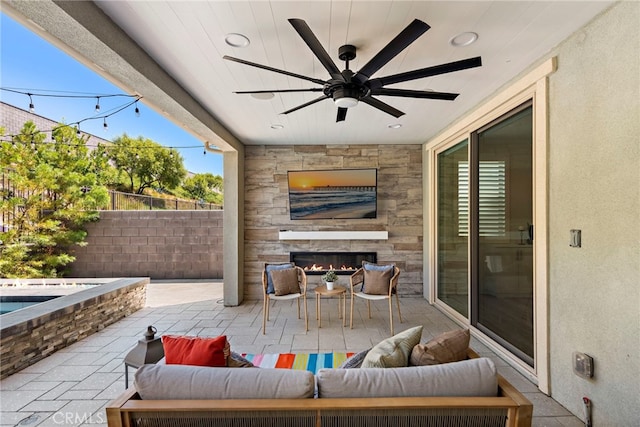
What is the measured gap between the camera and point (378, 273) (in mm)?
3773

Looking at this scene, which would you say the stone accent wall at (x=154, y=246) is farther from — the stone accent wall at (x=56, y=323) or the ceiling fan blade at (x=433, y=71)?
the ceiling fan blade at (x=433, y=71)

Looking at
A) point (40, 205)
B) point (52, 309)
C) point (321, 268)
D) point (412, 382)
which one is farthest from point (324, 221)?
point (40, 205)

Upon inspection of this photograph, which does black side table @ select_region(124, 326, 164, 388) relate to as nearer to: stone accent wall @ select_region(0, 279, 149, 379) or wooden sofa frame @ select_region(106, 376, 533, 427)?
wooden sofa frame @ select_region(106, 376, 533, 427)

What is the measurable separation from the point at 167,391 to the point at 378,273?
2858 millimetres

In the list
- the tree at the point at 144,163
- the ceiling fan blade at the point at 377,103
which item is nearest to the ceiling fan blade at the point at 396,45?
the ceiling fan blade at the point at 377,103

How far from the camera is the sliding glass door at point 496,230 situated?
8.64 feet

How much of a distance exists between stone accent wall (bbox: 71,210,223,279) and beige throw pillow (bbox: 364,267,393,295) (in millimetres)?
4322

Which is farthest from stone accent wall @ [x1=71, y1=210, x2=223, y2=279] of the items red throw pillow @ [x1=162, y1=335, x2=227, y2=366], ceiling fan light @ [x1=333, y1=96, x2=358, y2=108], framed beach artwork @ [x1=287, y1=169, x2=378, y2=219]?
red throw pillow @ [x1=162, y1=335, x2=227, y2=366]

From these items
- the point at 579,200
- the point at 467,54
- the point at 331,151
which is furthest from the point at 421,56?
the point at 331,151

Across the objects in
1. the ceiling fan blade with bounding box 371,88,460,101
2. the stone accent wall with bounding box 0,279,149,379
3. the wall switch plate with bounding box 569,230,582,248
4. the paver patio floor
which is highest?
the ceiling fan blade with bounding box 371,88,460,101

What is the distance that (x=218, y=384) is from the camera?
4.18 feet

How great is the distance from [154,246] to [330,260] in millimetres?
4465

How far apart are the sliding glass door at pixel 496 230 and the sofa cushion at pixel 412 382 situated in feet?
5.40

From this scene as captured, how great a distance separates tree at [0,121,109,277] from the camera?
604cm
